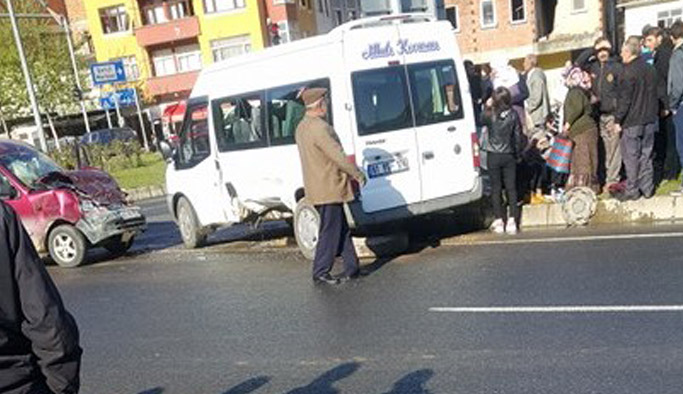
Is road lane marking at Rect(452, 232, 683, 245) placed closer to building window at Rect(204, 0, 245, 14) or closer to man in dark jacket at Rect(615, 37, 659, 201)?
man in dark jacket at Rect(615, 37, 659, 201)

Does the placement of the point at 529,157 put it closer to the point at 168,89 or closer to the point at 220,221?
the point at 220,221

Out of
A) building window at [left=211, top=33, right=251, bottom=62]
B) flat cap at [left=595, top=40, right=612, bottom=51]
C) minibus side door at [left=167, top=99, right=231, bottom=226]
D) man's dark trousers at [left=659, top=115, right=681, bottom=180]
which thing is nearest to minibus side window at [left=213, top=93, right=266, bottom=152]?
minibus side door at [left=167, top=99, right=231, bottom=226]

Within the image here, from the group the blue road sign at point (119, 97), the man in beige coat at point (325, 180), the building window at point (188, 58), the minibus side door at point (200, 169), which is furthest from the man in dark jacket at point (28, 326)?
the building window at point (188, 58)

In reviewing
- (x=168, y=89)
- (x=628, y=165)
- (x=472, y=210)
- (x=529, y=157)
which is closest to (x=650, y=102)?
(x=628, y=165)

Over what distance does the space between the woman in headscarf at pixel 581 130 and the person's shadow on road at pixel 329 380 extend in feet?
17.5

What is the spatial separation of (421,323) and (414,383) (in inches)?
48.3

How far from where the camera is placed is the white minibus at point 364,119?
7996 millimetres

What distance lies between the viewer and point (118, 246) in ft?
37.9

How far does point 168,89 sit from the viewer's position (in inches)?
1847

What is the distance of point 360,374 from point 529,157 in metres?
5.75

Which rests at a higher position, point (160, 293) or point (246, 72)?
point (246, 72)

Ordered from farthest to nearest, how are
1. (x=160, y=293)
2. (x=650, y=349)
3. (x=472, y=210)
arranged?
1. (x=472, y=210)
2. (x=160, y=293)
3. (x=650, y=349)

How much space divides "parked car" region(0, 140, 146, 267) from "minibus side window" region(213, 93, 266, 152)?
2217 mm

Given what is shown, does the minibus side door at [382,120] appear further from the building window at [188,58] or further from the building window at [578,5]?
the building window at [188,58]
